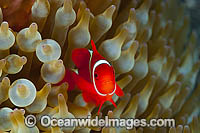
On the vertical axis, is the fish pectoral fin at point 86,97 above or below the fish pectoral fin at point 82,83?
below

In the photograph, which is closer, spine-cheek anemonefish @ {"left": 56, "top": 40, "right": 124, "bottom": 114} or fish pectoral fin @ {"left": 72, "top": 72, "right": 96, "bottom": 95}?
spine-cheek anemonefish @ {"left": 56, "top": 40, "right": 124, "bottom": 114}

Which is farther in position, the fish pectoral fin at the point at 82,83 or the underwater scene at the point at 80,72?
the fish pectoral fin at the point at 82,83

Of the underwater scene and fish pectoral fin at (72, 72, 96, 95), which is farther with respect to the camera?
fish pectoral fin at (72, 72, 96, 95)

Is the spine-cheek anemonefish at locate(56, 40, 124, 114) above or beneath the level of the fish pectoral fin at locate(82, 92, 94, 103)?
above

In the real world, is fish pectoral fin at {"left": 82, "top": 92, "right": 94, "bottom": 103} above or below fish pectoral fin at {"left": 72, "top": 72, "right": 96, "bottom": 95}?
below

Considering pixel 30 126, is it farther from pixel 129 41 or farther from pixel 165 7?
pixel 165 7

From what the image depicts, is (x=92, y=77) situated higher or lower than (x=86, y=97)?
higher

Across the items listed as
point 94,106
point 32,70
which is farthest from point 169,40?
point 32,70
